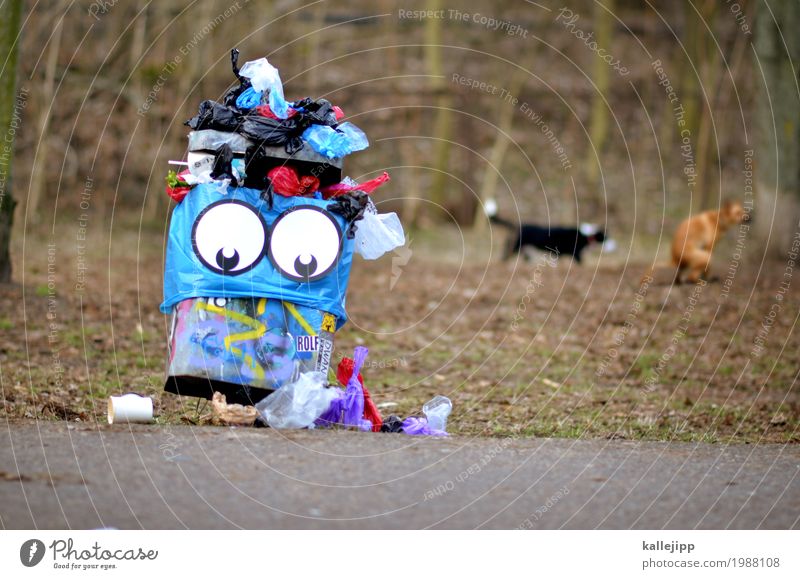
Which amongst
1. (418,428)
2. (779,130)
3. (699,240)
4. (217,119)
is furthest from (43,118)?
(418,428)

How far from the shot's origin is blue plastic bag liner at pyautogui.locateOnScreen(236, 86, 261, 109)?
209 inches

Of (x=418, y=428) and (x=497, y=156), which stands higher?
(x=497, y=156)

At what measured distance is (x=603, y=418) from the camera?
6898 mm

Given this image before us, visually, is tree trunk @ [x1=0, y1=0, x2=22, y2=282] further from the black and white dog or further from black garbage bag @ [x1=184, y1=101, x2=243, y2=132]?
the black and white dog

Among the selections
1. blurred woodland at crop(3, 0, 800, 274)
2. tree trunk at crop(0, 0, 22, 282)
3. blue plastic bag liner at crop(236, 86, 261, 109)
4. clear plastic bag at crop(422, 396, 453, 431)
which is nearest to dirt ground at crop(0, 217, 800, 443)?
clear plastic bag at crop(422, 396, 453, 431)

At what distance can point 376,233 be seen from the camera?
5.63 metres

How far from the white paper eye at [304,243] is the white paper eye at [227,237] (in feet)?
0.37

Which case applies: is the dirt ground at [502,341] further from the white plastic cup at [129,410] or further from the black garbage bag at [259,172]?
the black garbage bag at [259,172]

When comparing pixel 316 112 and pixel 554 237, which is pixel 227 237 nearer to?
pixel 316 112

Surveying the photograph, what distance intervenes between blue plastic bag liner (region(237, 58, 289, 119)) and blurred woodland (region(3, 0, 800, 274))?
20.9ft

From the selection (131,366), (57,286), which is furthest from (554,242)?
(131,366)

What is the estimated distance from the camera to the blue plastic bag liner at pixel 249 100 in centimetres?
531
